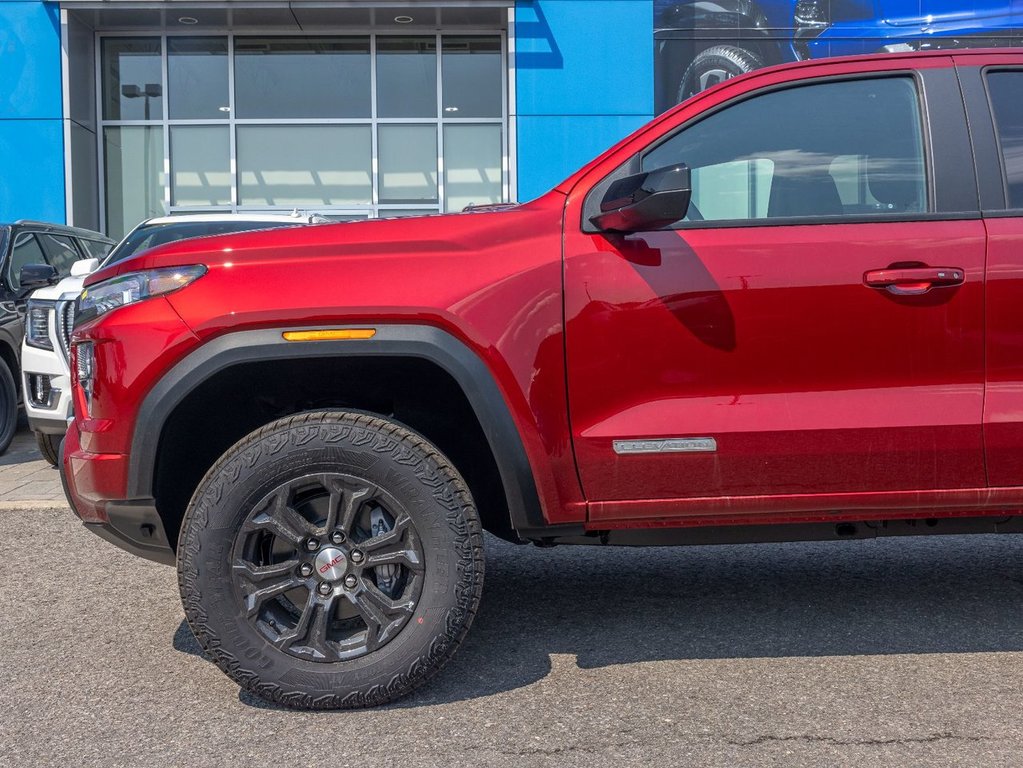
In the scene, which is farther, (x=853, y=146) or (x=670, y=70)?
(x=670, y=70)

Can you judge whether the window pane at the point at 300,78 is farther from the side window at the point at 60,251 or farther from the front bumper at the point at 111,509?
the front bumper at the point at 111,509

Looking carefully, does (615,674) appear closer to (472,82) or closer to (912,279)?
(912,279)

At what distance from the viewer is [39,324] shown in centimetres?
696

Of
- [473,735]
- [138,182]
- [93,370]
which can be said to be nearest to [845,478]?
[473,735]

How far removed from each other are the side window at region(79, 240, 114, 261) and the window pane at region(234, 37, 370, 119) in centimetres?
626

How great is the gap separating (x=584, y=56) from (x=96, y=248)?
770 cm

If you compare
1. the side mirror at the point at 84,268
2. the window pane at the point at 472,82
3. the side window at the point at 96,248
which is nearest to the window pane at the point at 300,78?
the window pane at the point at 472,82

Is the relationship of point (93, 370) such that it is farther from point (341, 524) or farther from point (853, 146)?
point (853, 146)

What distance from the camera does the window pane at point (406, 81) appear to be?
15930mm

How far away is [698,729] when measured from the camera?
2.88 meters

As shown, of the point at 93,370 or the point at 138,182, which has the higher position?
the point at 138,182

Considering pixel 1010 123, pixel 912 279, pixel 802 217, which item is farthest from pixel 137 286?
pixel 1010 123

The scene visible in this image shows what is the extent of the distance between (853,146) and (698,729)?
72.0 inches

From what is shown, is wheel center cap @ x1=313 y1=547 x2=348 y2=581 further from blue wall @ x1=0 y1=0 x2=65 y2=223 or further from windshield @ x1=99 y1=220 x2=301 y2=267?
blue wall @ x1=0 y1=0 x2=65 y2=223
